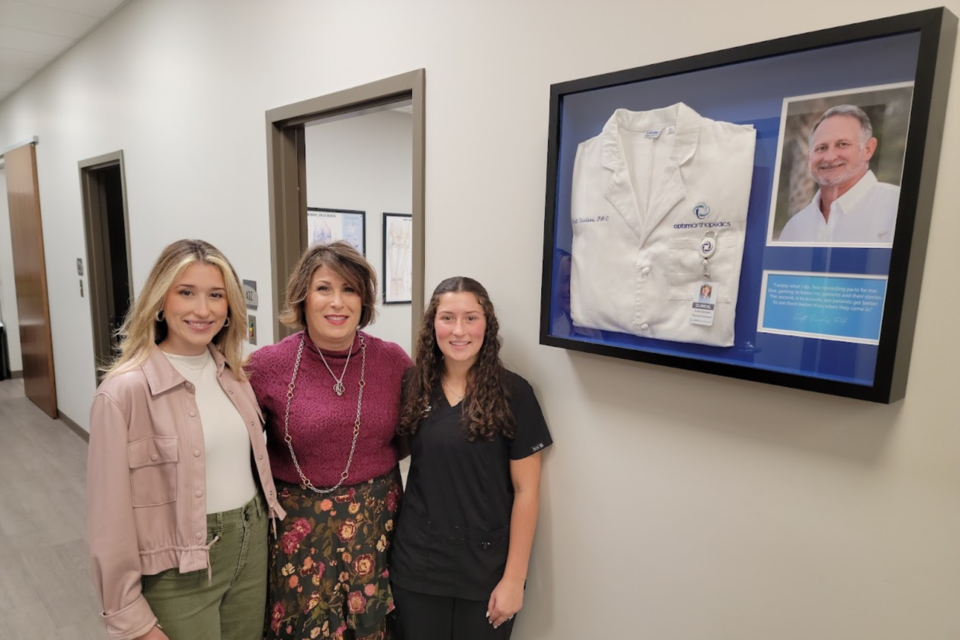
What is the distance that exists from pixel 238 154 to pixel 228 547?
1778 mm

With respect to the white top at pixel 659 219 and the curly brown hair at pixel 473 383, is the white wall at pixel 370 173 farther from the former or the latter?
the white top at pixel 659 219

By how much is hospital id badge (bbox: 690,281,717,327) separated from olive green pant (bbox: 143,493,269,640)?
109cm

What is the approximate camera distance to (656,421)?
1178mm

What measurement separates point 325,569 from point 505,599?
450 millimetres

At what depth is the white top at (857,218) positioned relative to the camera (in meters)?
0.84

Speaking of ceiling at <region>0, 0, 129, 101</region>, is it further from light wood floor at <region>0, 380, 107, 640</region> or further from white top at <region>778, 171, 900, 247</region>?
white top at <region>778, 171, 900, 247</region>

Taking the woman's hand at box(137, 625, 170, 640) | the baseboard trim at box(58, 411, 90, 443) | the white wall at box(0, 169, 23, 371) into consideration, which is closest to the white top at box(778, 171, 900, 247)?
the woman's hand at box(137, 625, 170, 640)

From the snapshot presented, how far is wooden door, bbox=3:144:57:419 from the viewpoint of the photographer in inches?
181

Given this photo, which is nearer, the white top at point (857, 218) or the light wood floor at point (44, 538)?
the white top at point (857, 218)

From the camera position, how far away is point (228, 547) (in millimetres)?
1262

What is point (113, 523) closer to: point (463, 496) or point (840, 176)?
point (463, 496)

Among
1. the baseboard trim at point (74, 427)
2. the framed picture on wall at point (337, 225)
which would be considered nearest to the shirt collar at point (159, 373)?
the framed picture on wall at point (337, 225)

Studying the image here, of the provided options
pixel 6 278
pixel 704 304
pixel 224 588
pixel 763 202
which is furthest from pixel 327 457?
pixel 6 278

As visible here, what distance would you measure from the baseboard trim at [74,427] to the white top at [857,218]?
500 cm
